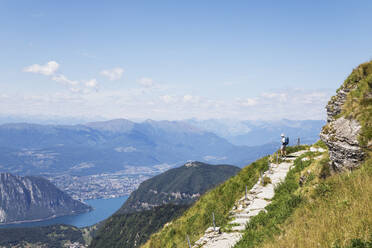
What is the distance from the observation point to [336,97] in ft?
58.4

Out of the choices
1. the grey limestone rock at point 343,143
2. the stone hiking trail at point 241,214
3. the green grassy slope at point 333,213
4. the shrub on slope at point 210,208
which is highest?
the grey limestone rock at point 343,143

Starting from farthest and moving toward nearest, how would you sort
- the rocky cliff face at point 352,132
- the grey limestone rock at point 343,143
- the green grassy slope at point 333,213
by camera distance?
the grey limestone rock at point 343,143 < the rocky cliff face at point 352,132 < the green grassy slope at point 333,213

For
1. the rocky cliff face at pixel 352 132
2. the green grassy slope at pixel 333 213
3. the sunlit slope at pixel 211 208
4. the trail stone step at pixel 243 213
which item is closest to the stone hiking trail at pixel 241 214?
the trail stone step at pixel 243 213

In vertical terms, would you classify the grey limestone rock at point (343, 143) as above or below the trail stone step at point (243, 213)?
above

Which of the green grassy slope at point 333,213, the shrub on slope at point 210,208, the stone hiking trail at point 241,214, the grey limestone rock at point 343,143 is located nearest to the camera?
the green grassy slope at point 333,213

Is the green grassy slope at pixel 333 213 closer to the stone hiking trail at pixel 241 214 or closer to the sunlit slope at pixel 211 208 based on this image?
the stone hiking trail at pixel 241 214

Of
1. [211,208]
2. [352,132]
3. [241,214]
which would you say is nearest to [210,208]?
[211,208]

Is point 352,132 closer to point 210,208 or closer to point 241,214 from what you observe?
point 241,214

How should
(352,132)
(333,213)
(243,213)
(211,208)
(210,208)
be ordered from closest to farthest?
(333,213)
(352,132)
(243,213)
(211,208)
(210,208)

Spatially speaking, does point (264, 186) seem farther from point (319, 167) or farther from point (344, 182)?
point (344, 182)

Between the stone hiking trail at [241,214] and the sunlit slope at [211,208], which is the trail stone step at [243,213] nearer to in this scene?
the stone hiking trail at [241,214]

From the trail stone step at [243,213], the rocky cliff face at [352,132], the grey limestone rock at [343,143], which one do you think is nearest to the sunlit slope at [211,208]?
the trail stone step at [243,213]

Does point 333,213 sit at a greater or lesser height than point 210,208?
greater

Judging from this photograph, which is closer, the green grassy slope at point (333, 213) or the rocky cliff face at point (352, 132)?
the green grassy slope at point (333, 213)
